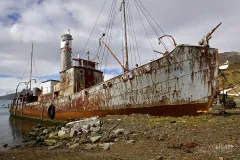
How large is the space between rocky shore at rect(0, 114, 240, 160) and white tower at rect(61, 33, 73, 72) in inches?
628

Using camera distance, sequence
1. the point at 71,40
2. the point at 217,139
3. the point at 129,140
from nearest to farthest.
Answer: the point at 217,139 → the point at 129,140 → the point at 71,40

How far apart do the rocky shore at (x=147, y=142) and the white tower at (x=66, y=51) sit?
52.4ft

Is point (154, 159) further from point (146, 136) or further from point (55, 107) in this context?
point (55, 107)

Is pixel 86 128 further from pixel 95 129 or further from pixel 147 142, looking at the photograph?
pixel 147 142

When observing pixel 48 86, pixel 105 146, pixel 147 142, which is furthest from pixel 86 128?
pixel 48 86

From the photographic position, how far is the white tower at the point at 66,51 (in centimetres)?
2870

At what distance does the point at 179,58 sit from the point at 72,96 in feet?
39.3

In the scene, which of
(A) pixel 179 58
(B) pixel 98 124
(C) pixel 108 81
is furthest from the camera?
(C) pixel 108 81

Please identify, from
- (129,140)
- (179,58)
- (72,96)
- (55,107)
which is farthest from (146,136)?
(55,107)

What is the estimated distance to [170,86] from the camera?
1545 centimetres

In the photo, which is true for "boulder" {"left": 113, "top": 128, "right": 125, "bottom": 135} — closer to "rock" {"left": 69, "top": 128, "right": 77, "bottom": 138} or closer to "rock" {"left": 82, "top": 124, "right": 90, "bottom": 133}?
A: "rock" {"left": 82, "top": 124, "right": 90, "bottom": 133}

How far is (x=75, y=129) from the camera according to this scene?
45.8 ft

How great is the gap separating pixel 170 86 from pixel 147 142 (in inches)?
259

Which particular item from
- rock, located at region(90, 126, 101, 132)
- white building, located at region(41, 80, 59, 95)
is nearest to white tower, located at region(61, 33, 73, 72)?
white building, located at region(41, 80, 59, 95)
